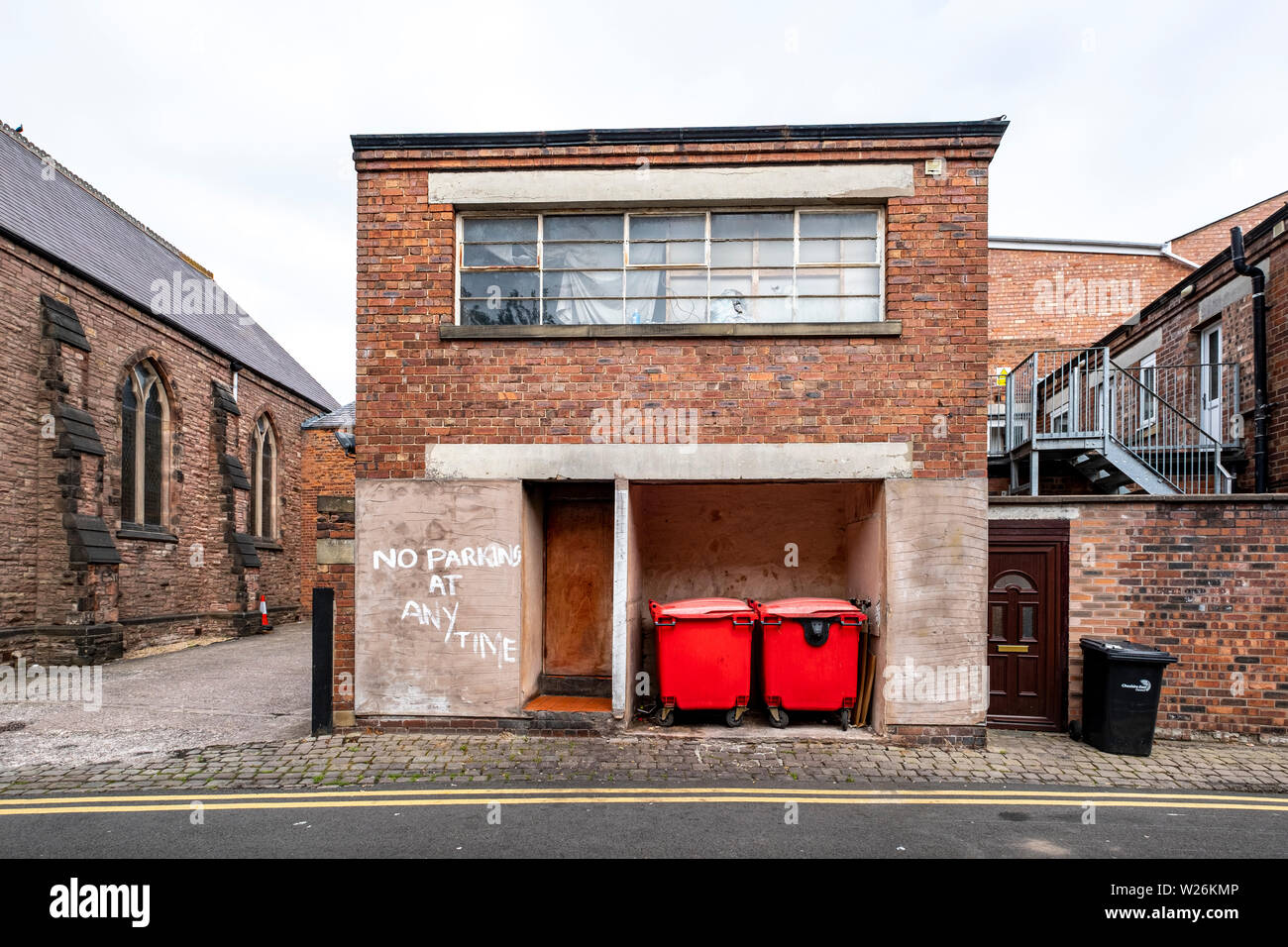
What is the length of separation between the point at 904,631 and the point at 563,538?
13.0 ft

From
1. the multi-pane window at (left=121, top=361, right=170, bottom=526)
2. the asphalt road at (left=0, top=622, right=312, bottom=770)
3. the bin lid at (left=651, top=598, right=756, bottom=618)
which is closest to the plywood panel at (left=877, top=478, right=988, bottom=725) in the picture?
the bin lid at (left=651, top=598, right=756, bottom=618)

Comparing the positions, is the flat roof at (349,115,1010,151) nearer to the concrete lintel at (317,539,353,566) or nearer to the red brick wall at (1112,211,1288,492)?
the concrete lintel at (317,539,353,566)

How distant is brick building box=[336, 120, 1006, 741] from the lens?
7305mm

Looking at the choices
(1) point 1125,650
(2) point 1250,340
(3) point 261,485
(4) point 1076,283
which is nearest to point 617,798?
(1) point 1125,650

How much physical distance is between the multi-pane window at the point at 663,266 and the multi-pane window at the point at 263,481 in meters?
15.7

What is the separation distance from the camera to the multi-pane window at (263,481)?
2064cm

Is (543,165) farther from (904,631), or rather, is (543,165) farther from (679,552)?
(904,631)

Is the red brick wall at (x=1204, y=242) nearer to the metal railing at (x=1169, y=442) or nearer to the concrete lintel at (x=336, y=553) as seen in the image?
the metal railing at (x=1169, y=442)

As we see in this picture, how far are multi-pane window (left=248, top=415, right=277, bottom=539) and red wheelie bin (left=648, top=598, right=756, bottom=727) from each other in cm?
1710

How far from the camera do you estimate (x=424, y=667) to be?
735 cm

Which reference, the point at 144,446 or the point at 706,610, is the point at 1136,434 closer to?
the point at 706,610

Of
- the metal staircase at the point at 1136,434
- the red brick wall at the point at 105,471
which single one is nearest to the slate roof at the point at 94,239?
the red brick wall at the point at 105,471

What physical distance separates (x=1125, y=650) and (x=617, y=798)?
5243 millimetres

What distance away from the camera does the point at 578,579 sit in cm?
865
